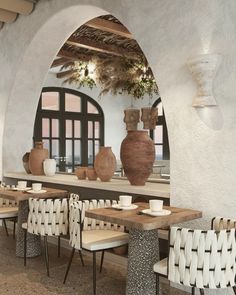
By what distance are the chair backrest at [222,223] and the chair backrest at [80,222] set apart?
951 mm

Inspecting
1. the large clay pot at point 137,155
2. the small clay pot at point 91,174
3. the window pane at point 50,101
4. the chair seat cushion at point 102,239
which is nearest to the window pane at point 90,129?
the window pane at point 50,101

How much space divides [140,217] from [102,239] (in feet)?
2.19

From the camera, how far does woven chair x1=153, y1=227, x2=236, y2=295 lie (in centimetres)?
232

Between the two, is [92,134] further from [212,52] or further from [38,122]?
[212,52]

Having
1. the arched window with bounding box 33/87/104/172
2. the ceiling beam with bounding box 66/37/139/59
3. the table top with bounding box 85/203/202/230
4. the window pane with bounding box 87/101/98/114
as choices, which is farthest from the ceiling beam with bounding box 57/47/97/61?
the table top with bounding box 85/203/202/230

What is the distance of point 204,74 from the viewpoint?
9.77ft

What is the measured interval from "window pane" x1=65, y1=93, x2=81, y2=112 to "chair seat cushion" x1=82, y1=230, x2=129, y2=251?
643 centimetres

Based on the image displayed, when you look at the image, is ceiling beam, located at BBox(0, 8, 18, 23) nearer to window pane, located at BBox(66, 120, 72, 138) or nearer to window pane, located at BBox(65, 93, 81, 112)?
window pane, located at BBox(65, 93, 81, 112)

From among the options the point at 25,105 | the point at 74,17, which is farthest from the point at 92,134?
the point at 74,17

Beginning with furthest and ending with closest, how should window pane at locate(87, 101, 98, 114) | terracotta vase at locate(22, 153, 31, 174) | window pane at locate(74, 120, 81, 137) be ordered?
window pane at locate(87, 101, 98, 114)
window pane at locate(74, 120, 81, 137)
terracotta vase at locate(22, 153, 31, 174)

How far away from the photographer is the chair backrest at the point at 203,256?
231 centimetres

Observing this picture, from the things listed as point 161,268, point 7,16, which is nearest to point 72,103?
point 7,16

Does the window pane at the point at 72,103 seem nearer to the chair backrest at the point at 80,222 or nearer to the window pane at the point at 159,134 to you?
the window pane at the point at 159,134

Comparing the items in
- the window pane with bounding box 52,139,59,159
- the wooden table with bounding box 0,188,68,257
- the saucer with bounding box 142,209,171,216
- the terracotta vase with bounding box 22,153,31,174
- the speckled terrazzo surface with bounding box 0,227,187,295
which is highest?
the window pane with bounding box 52,139,59,159
